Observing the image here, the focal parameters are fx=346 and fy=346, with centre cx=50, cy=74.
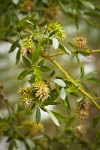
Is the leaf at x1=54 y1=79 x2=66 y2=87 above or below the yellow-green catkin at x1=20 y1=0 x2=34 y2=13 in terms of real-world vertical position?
below

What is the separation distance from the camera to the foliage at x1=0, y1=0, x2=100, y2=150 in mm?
642

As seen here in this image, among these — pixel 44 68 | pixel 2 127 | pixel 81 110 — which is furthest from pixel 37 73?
pixel 2 127

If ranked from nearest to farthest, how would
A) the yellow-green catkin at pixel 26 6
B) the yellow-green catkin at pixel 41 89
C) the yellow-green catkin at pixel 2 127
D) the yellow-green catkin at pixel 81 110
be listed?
the yellow-green catkin at pixel 41 89 → the yellow-green catkin at pixel 81 110 → the yellow-green catkin at pixel 2 127 → the yellow-green catkin at pixel 26 6

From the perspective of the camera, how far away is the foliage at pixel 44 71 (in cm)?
64

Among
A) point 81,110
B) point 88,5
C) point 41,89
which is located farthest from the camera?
point 88,5

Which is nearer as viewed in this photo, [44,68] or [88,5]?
[44,68]

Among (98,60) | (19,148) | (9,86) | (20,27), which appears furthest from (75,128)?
(98,60)

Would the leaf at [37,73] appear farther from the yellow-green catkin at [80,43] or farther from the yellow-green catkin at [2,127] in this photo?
the yellow-green catkin at [2,127]

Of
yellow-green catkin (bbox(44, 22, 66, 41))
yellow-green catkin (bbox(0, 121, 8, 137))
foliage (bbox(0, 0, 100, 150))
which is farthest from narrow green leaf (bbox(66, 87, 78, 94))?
yellow-green catkin (bbox(0, 121, 8, 137))

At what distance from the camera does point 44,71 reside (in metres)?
0.66

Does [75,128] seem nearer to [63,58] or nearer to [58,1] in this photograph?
[58,1]

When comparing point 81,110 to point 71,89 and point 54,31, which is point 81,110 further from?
point 54,31

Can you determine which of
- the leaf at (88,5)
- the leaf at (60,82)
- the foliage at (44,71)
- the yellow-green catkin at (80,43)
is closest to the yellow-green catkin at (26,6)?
the foliage at (44,71)

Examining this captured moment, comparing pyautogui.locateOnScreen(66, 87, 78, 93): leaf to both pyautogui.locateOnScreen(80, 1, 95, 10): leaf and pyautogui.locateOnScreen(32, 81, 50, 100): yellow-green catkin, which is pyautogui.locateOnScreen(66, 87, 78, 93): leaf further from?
pyautogui.locateOnScreen(80, 1, 95, 10): leaf
